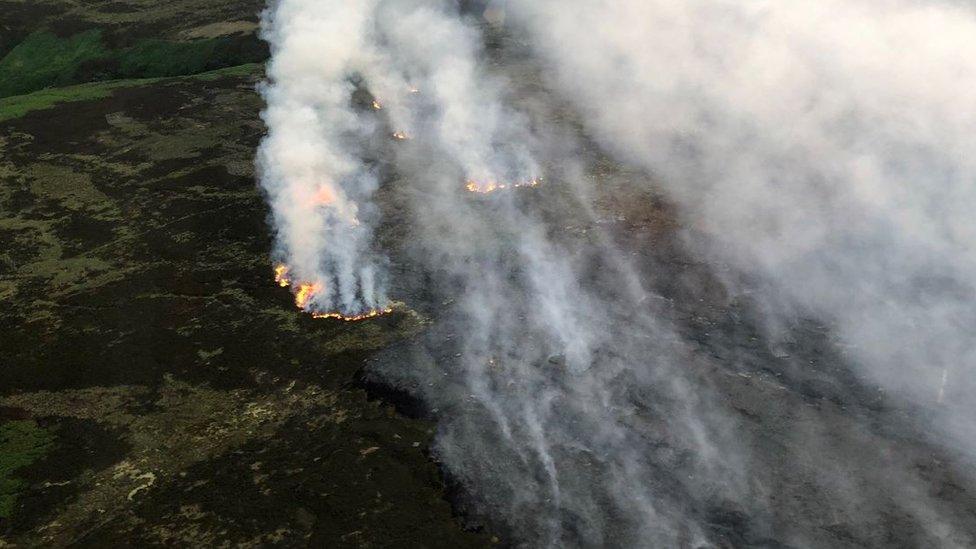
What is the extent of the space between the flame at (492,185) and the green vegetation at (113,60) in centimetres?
3196

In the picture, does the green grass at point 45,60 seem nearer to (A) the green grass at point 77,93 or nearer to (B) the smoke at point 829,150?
(A) the green grass at point 77,93

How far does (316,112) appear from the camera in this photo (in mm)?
36031

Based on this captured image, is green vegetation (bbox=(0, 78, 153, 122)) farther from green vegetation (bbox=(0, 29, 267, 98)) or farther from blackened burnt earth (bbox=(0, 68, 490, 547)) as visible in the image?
blackened burnt earth (bbox=(0, 68, 490, 547))

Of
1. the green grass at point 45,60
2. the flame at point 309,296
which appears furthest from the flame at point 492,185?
the green grass at point 45,60

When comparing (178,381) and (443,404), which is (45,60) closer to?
(178,381)

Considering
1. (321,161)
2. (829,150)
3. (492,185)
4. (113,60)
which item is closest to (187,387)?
(321,161)

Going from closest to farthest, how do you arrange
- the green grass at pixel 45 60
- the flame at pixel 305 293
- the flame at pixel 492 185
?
the flame at pixel 305 293, the flame at pixel 492 185, the green grass at pixel 45 60

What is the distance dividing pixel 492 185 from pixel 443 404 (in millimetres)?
13272

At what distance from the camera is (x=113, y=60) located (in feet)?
191

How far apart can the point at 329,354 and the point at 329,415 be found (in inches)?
111

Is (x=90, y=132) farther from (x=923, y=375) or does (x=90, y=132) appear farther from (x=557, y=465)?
(x=923, y=375)

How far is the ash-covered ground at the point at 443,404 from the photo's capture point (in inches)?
601

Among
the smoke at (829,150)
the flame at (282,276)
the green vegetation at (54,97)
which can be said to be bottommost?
the green vegetation at (54,97)

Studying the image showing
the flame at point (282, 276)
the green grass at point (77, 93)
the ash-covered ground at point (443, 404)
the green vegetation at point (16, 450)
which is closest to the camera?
the ash-covered ground at point (443, 404)
